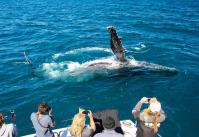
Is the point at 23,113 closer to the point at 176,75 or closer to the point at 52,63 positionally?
the point at 52,63

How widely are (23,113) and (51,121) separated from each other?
7.21 meters

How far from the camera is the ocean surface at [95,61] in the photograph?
1850 centimetres

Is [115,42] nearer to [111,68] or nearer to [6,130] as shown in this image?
[111,68]

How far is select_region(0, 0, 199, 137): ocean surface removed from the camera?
18500mm

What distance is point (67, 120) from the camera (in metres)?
16.8

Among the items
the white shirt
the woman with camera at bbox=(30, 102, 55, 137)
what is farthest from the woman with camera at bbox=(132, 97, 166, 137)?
the white shirt

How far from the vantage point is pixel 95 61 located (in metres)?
23.0

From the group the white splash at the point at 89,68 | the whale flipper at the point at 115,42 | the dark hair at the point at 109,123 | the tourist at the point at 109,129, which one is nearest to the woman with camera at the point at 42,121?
the tourist at the point at 109,129

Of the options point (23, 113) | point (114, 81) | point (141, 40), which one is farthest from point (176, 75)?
point (23, 113)

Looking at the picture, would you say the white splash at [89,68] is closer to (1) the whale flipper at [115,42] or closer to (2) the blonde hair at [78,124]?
(1) the whale flipper at [115,42]

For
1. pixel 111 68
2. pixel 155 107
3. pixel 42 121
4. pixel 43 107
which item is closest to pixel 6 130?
pixel 42 121

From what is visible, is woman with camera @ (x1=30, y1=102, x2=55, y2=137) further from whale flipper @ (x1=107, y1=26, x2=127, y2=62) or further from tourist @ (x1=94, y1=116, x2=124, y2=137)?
whale flipper @ (x1=107, y1=26, x2=127, y2=62)

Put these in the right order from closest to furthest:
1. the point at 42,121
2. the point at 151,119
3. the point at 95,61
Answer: the point at 151,119, the point at 42,121, the point at 95,61

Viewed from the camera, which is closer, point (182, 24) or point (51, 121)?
point (51, 121)
